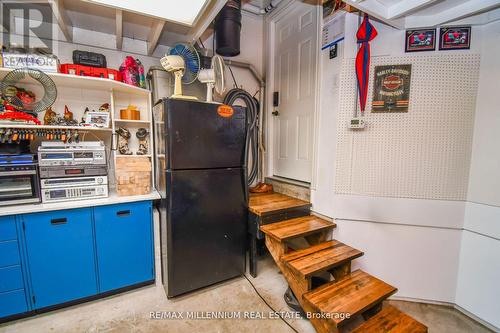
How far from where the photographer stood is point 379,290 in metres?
1.61

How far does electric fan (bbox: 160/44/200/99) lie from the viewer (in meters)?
1.93

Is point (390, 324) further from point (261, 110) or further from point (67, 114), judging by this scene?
point (67, 114)

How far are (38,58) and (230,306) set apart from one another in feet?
8.31

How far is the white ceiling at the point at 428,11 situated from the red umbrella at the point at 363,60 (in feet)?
0.48

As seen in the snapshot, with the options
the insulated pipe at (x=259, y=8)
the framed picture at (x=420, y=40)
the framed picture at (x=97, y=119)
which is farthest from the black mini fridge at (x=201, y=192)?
the insulated pipe at (x=259, y=8)

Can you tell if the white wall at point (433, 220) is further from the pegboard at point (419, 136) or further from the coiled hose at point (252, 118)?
the coiled hose at point (252, 118)

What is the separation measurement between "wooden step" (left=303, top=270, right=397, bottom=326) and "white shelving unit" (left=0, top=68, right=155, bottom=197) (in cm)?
204

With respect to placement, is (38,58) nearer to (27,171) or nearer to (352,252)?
(27,171)

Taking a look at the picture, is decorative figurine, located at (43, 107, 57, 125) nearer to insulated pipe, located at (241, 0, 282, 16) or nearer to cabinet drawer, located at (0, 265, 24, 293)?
cabinet drawer, located at (0, 265, 24, 293)

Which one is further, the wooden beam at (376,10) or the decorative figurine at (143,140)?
the decorative figurine at (143,140)

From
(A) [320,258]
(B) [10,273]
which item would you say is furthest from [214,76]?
(B) [10,273]

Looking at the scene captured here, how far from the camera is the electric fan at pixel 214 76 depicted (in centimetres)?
212

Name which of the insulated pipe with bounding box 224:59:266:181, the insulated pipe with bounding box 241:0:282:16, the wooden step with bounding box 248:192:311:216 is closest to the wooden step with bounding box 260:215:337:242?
the wooden step with bounding box 248:192:311:216

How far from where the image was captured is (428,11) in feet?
5.54
